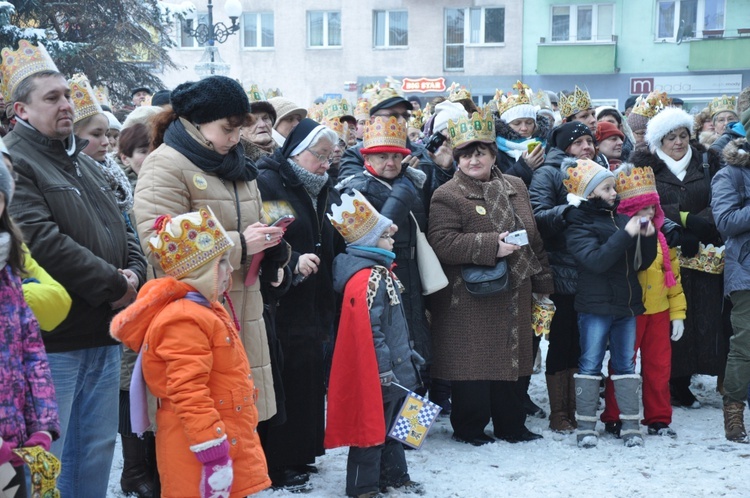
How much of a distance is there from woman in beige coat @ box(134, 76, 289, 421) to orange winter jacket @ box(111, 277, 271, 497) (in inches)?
18.3

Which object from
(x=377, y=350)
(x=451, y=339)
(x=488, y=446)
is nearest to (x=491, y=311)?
(x=451, y=339)

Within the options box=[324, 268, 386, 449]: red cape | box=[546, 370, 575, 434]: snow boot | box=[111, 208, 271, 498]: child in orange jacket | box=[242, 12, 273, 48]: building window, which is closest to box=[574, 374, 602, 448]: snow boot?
box=[546, 370, 575, 434]: snow boot

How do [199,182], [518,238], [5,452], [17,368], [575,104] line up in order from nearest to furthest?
[5,452], [17,368], [199,182], [518,238], [575,104]

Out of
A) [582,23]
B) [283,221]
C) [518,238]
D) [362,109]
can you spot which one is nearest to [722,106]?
[362,109]

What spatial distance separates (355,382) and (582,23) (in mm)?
26907

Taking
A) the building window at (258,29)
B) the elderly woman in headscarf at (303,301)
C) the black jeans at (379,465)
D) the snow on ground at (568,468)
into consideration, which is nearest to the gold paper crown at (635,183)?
the snow on ground at (568,468)

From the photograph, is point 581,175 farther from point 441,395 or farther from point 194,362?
point 194,362

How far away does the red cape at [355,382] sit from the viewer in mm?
5062

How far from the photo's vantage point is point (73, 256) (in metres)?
3.86

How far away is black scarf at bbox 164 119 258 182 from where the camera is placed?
14.2ft

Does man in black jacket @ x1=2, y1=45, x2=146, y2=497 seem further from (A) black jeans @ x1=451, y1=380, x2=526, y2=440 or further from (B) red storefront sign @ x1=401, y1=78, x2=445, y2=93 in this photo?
(B) red storefront sign @ x1=401, y1=78, x2=445, y2=93

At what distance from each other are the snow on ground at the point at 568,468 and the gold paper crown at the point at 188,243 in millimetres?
1985

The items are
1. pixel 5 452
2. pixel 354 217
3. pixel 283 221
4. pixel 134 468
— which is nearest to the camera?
pixel 5 452

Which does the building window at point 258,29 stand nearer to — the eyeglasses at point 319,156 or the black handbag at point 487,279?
the black handbag at point 487,279
